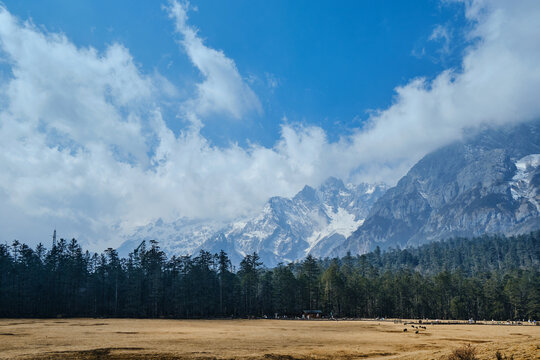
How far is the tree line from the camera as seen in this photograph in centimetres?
11572

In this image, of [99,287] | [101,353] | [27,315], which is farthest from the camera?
[99,287]

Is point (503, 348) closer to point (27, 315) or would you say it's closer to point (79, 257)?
point (27, 315)

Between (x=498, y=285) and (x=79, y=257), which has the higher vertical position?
(x=79, y=257)

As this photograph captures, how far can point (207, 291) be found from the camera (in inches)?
5012

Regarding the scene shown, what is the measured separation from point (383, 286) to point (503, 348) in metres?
127

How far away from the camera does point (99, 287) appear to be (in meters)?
125

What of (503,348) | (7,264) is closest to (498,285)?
(503,348)

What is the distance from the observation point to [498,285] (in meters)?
138

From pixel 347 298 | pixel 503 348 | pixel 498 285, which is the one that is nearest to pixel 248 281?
pixel 347 298

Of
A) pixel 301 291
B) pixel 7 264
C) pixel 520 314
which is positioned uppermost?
pixel 7 264

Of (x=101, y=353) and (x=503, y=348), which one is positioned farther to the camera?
(x=101, y=353)

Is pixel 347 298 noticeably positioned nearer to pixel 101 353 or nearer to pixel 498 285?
pixel 498 285

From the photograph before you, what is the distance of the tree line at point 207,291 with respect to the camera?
116 m

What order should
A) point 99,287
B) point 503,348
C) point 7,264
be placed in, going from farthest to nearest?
point 99,287, point 7,264, point 503,348
